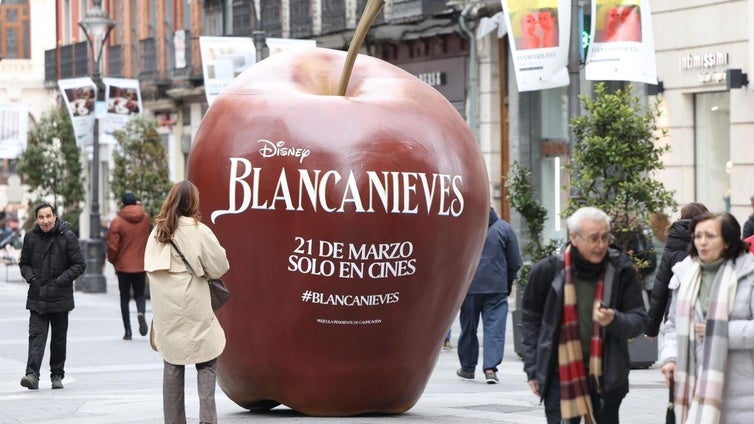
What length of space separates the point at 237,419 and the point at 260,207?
1.56m

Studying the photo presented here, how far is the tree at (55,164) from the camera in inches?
1393

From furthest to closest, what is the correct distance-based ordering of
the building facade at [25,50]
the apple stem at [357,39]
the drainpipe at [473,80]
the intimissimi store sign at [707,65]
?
the building facade at [25,50]
the drainpipe at [473,80]
the intimissimi store sign at [707,65]
the apple stem at [357,39]

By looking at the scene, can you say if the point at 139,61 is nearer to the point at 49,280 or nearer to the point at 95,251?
the point at 95,251

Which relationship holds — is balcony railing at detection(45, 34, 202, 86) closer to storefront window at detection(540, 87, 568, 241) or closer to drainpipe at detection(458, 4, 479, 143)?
drainpipe at detection(458, 4, 479, 143)

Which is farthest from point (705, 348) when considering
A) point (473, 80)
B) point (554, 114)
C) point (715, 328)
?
point (473, 80)

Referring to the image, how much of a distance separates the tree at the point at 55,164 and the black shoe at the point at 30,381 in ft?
68.8

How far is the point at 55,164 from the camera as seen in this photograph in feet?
117

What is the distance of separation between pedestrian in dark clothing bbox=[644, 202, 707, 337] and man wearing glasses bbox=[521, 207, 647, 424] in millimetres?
3212

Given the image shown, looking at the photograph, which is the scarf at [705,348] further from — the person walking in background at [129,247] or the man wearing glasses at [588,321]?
the person walking in background at [129,247]

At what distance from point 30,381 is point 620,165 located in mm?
5443

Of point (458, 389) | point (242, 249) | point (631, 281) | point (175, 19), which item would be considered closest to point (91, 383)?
point (458, 389)

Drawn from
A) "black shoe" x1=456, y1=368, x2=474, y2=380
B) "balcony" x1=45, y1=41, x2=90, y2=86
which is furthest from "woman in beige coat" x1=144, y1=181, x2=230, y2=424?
"balcony" x1=45, y1=41, x2=90, y2=86

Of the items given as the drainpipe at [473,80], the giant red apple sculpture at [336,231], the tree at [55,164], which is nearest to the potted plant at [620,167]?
the giant red apple sculpture at [336,231]

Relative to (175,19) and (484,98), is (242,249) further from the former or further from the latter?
(175,19)
